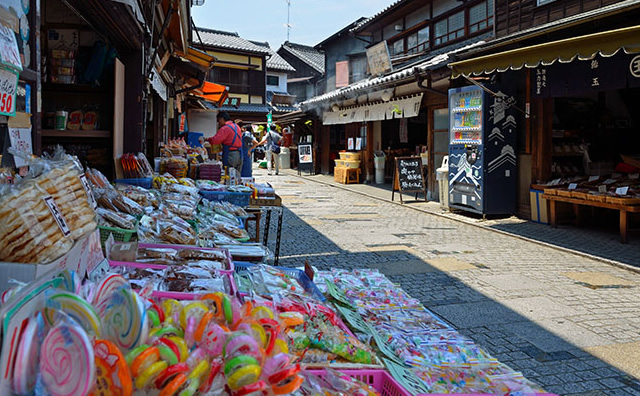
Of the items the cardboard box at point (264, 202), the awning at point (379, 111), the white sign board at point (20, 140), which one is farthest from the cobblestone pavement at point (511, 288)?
the awning at point (379, 111)

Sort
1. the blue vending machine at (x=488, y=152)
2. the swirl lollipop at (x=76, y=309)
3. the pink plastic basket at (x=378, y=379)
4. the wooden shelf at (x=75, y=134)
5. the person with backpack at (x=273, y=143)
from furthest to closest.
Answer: the person with backpack at (x=273, y=143) < the blue vending machine at (x=488, y=152) < the wooden shelf at (x=75, y=134) < the pink plastic basket at (x=378, y=379) < the swirl lollipop at (x=76, y=309)

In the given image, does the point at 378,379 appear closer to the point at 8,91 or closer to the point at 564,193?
the point at 8,91

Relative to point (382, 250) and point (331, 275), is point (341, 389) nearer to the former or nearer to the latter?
point (331, 275)

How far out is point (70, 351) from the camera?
1.12 meters

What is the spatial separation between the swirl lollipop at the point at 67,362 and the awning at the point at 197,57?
10885 millimetres

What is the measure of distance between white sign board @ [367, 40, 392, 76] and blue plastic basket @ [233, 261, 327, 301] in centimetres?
1606

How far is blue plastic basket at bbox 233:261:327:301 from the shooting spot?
3060 mm

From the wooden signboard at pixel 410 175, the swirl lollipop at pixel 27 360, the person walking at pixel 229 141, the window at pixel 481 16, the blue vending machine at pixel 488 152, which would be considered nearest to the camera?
the swirl lollipop at pixel 27 360

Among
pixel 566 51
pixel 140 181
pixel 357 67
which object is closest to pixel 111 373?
pixel 140 181

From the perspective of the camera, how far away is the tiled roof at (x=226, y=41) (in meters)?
37.4

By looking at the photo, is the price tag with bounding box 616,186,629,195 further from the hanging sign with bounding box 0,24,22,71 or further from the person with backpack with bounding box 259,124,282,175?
the person with backpack with bounding box 259,124,282,175

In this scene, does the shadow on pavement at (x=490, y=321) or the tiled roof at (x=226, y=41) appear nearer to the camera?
the shadow on pavement at (x=490, y=321)

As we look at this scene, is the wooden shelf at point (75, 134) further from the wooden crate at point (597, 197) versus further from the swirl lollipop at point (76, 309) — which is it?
the wooden crate at point (597, 197)

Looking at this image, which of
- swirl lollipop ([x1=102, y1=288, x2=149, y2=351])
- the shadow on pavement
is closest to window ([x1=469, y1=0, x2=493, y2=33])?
the shadow on pavement
